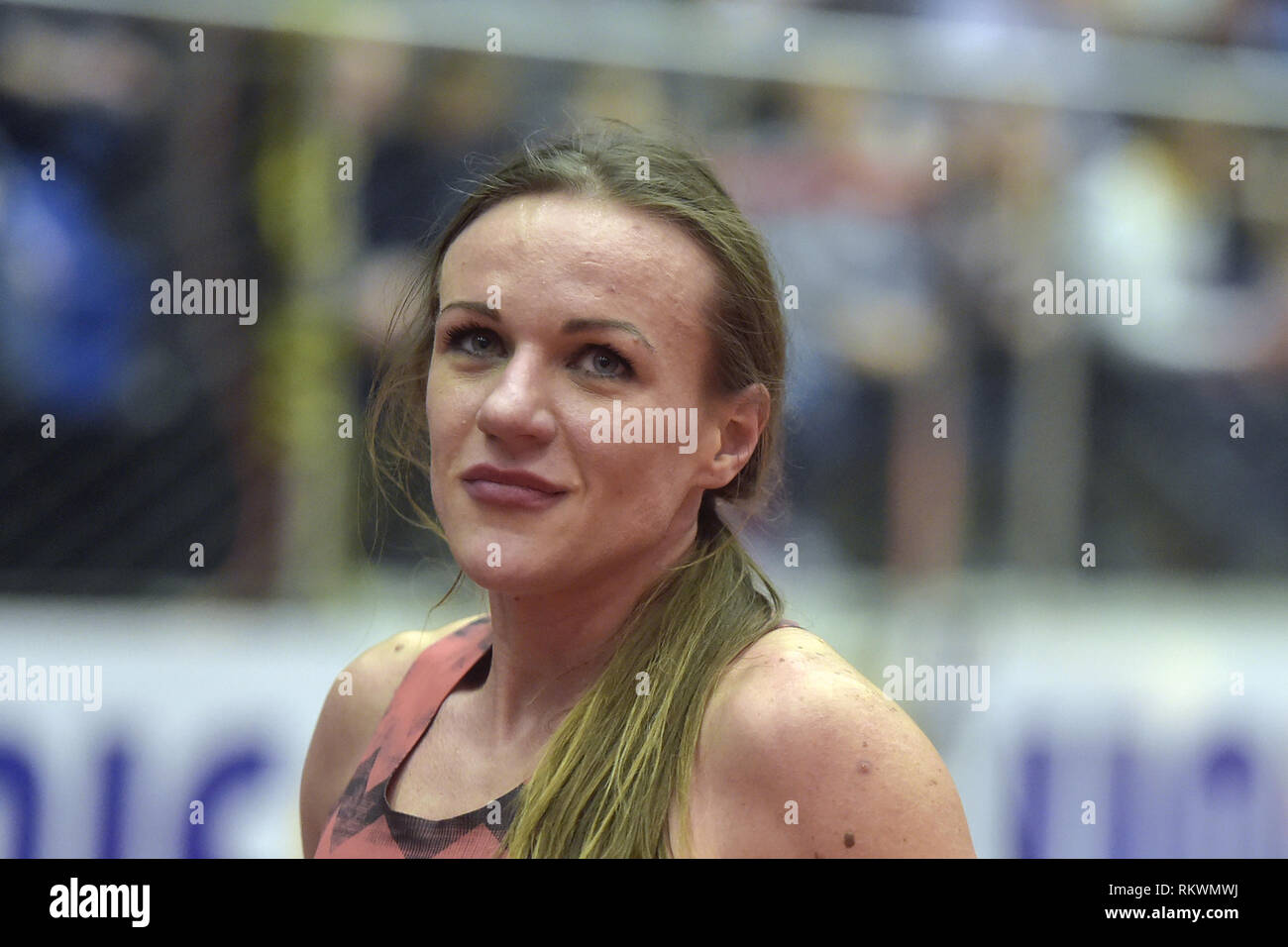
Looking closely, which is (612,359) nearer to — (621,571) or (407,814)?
(621,571)

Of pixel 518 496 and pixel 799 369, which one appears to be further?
pixel 799 369

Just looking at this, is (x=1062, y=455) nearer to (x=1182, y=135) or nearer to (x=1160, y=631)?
(x=1160, y=631)

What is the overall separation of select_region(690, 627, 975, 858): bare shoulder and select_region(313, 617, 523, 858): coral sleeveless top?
30 centimetres

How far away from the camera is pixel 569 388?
1.72m

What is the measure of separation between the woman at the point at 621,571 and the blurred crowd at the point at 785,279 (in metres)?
Answer: 1.78

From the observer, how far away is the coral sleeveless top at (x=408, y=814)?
5.61 ft

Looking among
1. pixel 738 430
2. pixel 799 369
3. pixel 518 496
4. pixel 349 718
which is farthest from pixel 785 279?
pixel 518 496

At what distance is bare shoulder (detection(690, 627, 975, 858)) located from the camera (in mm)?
1546

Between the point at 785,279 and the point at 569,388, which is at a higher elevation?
the point at 785,279

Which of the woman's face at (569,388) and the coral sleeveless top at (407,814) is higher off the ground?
the woman's face at (569,388)

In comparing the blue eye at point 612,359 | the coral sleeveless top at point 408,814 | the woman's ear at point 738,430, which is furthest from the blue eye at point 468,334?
the coral sleeveless top at point 408,814

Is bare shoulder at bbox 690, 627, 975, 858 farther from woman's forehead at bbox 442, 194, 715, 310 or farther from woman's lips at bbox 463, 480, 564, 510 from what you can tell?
woman's forehead at bbox 442, 194, 715, 310

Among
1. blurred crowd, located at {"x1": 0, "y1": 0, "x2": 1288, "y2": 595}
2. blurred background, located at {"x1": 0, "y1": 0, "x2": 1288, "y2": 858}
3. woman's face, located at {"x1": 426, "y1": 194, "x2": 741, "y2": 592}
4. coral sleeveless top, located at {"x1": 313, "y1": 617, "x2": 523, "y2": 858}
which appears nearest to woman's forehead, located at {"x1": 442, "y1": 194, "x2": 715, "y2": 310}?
woman's face, located at {"x1": 426, "y1": 194, "x2": 741, "y2": 592}

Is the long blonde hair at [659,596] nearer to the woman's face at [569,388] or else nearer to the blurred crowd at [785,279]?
the woman's face at [569,388]
